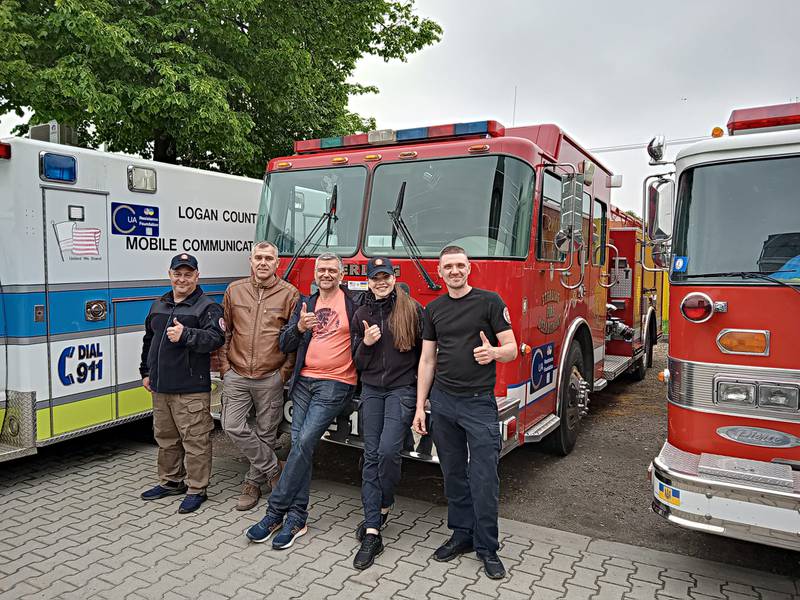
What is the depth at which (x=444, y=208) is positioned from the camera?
462 cm

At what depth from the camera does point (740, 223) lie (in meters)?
3.51

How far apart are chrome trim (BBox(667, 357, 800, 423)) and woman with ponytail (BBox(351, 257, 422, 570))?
1.58 meters

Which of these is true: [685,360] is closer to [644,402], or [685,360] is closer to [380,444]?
[380,444]

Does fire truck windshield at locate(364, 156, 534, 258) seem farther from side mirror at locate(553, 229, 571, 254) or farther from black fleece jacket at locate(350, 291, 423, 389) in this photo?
black fleece jacket at locate(350, 291, 423, 389)

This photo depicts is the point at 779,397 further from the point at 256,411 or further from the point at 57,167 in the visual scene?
the point at 57,167

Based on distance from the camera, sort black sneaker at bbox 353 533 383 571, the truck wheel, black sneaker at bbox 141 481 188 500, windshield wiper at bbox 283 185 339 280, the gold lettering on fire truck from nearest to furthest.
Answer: black sneaker at bbox 353 533 383 571 < black sneaker at bbox 141 481 188 500 < the gold lettering on fire truck < windshield wiper at bbox 283 185 339 280 < the truck wheel

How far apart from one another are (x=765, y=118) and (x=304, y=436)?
353cm

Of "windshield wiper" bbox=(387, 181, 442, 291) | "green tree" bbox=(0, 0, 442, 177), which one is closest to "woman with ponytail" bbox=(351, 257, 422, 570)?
"windshield wiper" bbox=(387, 181, 442, 291)

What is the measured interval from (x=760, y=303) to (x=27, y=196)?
505 centimetres

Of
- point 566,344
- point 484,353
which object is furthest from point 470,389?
point 566,344

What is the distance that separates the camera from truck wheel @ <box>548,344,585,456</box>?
5547 mm

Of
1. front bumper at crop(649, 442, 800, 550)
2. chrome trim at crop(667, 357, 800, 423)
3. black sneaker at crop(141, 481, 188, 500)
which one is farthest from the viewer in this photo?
black sneaker at crop(141, 481, 188, 500)

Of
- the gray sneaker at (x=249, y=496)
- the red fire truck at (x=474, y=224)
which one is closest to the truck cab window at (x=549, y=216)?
the red fire truck at (x=474, y=224)

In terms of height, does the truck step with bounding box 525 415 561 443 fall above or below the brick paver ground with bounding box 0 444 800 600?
above
